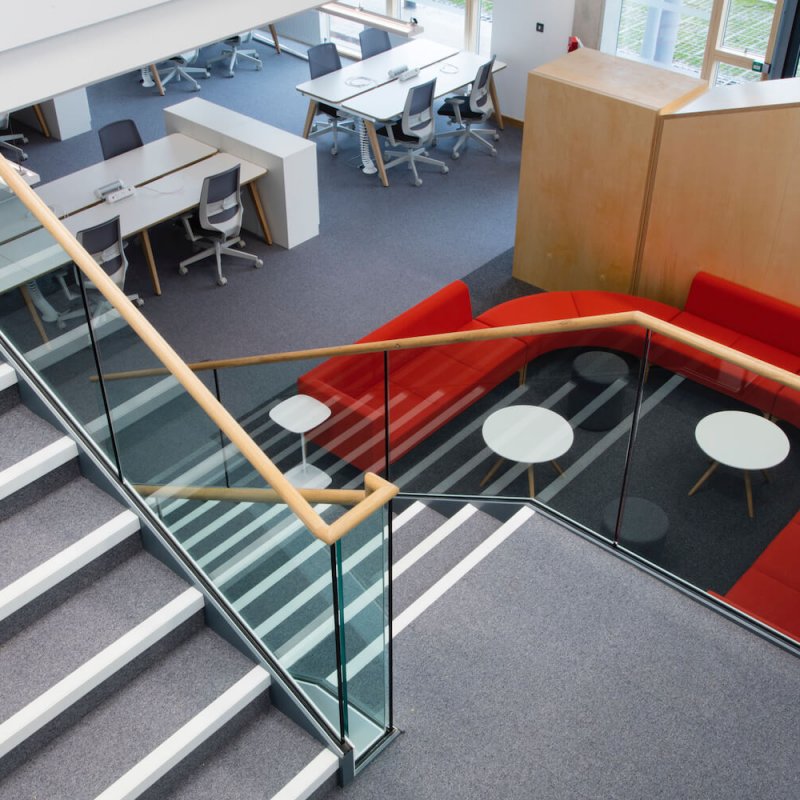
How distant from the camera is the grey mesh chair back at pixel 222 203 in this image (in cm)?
806

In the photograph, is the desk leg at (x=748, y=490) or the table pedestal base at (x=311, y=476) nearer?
the desk leg at (x=748, y=490)

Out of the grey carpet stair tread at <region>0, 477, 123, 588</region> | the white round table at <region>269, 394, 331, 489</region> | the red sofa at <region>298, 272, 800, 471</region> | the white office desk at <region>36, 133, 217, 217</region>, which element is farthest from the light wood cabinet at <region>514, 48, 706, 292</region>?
the grey carpet stair tread at <region>0, 477, 123, 588</region>

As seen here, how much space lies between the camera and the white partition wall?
340 inches

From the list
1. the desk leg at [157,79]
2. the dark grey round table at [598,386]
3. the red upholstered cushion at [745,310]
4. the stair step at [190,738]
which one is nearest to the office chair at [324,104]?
the desk leg at [157,79]

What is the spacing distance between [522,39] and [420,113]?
1807 millimetres

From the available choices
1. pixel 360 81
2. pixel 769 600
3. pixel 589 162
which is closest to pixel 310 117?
pixel 360 81

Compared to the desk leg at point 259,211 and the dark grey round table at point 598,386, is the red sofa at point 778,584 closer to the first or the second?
the dark grey round table at point 598,386

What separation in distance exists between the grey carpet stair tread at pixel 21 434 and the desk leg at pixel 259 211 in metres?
5.21

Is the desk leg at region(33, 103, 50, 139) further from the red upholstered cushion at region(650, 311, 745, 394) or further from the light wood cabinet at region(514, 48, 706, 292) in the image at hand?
the red upholstered cushion at region(650, 311, 745, 394)

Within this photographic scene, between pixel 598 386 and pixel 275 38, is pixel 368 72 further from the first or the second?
pixel 598 386

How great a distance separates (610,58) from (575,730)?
570cm

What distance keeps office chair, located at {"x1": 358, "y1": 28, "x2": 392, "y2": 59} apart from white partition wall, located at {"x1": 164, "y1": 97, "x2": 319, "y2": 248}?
2418mm

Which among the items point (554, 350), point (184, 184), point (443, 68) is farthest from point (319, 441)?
point (443, 68)

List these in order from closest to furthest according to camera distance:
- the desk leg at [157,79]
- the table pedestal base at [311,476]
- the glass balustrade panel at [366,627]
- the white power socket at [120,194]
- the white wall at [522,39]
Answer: the glass balustrade panel at [366,627], the table pedestal base at [311,476], the white power socket at [120,194], the white wall at [522,39], the desk leg at [157,79]
